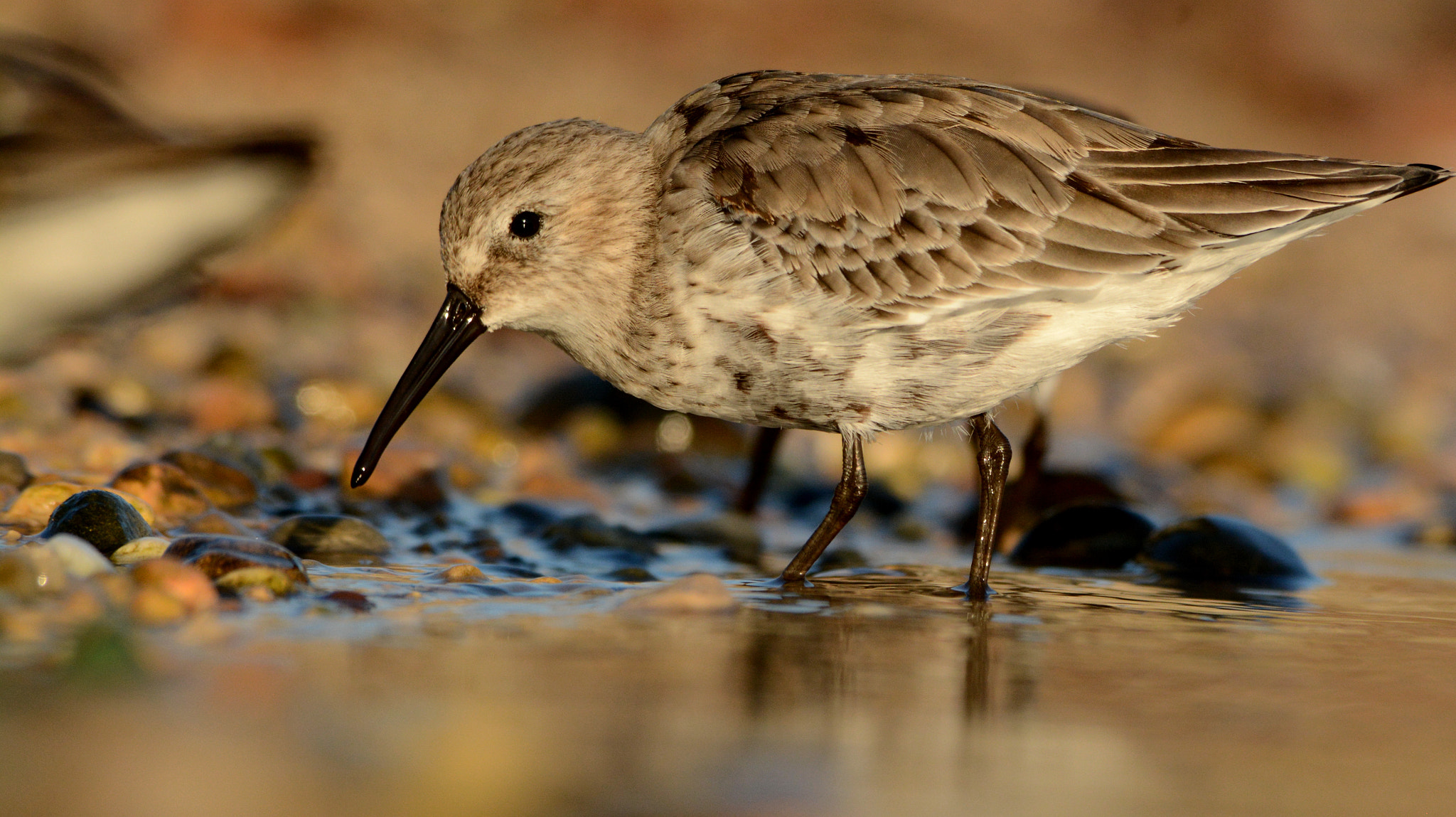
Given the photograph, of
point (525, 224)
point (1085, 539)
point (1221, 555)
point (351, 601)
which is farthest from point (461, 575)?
point (1221, 555)

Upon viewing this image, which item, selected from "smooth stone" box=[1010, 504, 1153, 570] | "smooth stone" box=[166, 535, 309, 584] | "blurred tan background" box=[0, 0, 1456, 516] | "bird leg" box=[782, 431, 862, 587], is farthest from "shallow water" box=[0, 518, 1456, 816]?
"blurred tan background" box=[0, 0, 1456, 516]

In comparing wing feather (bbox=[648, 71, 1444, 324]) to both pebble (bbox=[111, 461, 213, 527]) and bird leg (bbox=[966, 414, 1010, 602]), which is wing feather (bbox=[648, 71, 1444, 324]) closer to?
bird leg (bbox=[966, 414, 1010, 602])

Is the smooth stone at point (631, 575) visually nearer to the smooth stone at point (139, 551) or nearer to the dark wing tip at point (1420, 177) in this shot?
the smooth stone at point (139, 551)

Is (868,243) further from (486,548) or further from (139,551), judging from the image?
(139,551)

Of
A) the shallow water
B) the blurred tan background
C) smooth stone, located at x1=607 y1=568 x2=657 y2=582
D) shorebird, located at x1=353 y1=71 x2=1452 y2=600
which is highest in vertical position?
the blurred tan background

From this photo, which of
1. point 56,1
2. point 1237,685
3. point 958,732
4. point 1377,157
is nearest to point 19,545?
point 958,732

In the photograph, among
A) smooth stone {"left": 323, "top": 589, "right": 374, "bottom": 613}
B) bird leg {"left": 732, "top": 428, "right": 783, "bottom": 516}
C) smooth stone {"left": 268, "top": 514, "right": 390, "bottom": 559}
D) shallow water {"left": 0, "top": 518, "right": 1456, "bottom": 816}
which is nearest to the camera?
shallow water {"left": 0, "top": 518, "right": 1456, "bottom": 816}

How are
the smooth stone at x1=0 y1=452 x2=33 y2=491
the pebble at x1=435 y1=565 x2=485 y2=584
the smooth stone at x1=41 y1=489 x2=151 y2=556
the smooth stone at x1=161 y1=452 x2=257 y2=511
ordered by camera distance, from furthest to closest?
1. the smooth stone at x1=161 y1=452 x2=257 y2=511
2. the smooth stone at x1=0 y1=452 x2=33 y2=491
3. the pebble at x1=435 y1=565 x2=485 y2=584
4. the smooth stone at x1=41 y1=489 x2=151 y2=556
